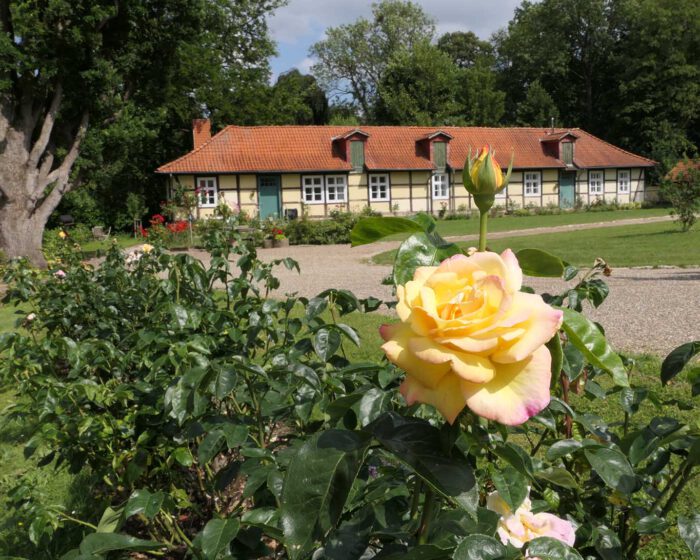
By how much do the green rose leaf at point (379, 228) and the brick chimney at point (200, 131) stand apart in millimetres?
27847

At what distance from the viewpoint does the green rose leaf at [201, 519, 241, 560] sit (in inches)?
41.5

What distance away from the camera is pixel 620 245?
48.7ft

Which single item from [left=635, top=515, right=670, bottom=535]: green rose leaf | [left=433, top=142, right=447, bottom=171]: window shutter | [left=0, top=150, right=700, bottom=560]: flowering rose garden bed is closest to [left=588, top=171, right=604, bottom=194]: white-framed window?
[left=433, top=142, right=447, bottom=171]: window shutter

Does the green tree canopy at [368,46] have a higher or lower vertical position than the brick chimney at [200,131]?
higher

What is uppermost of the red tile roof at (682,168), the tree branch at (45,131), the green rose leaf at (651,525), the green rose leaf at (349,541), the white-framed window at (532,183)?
the tree branch at (45,131)

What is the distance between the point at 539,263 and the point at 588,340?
0.12m

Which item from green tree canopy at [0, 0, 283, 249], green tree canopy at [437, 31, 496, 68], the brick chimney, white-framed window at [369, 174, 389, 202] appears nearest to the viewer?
green tree canopy at [0, 0, 283, 249]

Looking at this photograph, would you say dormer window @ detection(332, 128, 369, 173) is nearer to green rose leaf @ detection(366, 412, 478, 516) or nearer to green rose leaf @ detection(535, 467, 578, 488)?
green rose leaf @ detection(535, 467, 578, 488)

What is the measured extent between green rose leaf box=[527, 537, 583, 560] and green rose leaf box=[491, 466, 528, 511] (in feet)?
0.22

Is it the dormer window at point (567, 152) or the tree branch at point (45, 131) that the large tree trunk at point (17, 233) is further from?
the dormer window at point (567, 152)

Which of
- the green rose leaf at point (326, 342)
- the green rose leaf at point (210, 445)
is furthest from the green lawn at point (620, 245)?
the green rose leaf at point (210, 445)

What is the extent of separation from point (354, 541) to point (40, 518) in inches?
41.3

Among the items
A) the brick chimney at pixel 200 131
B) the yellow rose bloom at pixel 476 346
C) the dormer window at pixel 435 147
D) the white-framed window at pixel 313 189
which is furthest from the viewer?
the dormer window at pixel 435 147

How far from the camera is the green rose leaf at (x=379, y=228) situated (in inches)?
35.3
